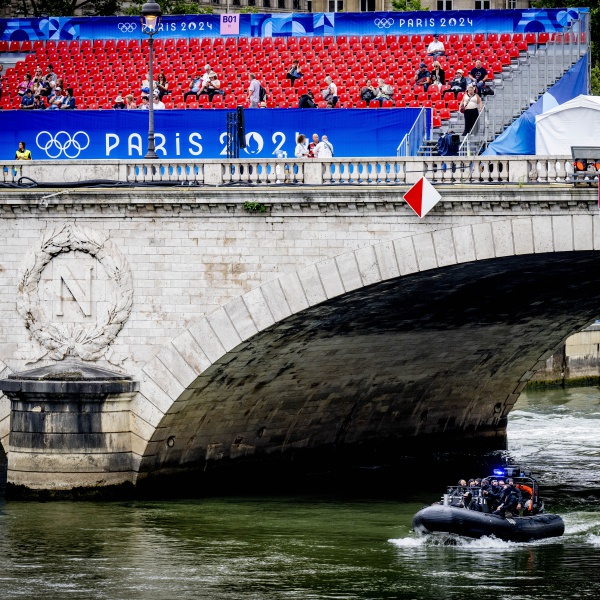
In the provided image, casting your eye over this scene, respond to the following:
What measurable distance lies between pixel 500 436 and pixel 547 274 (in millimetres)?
14430

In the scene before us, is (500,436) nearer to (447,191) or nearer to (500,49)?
(500,49)

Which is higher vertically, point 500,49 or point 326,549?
point 500,49

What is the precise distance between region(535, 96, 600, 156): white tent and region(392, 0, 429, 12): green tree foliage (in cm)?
3778

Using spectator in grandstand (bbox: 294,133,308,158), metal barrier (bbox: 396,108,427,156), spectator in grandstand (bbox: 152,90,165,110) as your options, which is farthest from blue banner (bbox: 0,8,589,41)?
spectator in grandstand (bbox: 294,133,308,158)

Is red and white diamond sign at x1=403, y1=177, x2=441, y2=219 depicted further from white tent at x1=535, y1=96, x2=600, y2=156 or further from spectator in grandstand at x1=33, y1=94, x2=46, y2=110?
spectator in grandstand at x1=33, y1=94, x2=46, y2=110

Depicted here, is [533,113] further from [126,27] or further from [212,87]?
[126,27]

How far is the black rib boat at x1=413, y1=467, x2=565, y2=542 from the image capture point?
33.6 metres

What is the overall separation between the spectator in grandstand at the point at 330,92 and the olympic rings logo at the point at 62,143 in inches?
280

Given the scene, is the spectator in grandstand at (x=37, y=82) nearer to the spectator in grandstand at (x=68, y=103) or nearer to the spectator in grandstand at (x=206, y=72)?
the spectator in grandstand at (x=68, y=103)

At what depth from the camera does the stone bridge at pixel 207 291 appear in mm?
34188

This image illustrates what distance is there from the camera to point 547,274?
125 feet

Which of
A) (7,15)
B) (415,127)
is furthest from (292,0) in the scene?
(415,127)

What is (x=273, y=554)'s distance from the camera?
3247cm

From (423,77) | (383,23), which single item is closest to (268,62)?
(383,23)
